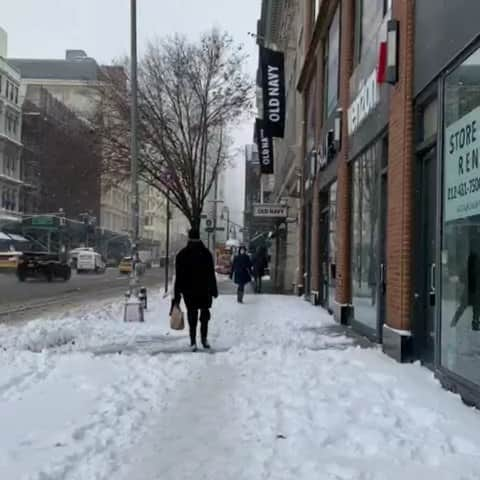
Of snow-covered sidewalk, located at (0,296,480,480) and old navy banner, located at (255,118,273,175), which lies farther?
old navy banner, located at (255,118,273,175)

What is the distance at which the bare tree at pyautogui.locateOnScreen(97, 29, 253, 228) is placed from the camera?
31.9 metres

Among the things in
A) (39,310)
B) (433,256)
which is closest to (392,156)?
(433,256)

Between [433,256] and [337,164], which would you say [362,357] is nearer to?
[433,256]

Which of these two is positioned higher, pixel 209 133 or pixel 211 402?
pixel 209 133

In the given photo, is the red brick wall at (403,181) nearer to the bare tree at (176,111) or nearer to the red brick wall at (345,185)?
the red brick wall at (345,185)

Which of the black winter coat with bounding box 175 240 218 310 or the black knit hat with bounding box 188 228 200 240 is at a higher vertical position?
the black knit hat with bounding box 188 228 200 240

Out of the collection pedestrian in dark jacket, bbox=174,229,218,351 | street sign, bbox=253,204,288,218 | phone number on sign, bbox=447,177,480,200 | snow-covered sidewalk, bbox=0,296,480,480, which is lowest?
snow-covered sidewalk, bbox=0,296,480,480

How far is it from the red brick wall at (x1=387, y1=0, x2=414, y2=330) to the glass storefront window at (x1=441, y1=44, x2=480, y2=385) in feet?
5.53

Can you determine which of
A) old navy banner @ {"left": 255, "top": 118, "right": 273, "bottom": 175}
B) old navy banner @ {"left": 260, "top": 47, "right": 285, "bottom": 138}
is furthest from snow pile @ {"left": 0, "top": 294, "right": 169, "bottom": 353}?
old navy banner @ {"left": 255, "top": 118, "right": 273, "bottom": 175}

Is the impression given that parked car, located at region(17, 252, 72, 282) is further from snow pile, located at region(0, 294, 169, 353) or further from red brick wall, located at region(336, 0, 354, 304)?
red brick wall, located at region(336, 0, 354, 304)

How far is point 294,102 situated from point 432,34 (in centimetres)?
2397

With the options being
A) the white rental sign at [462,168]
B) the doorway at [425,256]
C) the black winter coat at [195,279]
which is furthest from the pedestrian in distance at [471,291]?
the black winter coat at [195,279]

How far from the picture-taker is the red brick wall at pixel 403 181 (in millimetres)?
9375

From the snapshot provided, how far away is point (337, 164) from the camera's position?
1614cm
